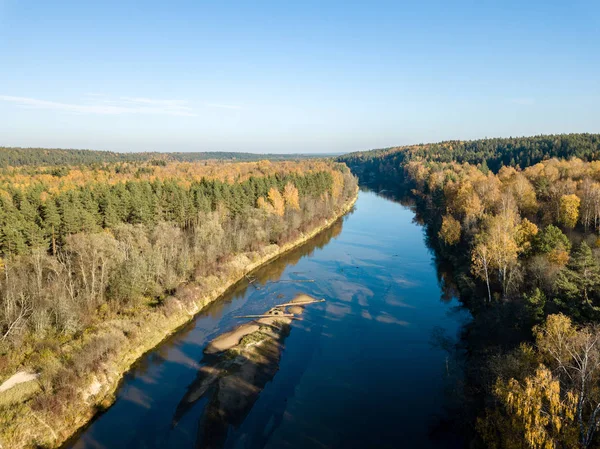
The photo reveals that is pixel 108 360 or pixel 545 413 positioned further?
pixel 108 360

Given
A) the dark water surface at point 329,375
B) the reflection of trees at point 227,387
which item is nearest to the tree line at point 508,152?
the dark water surface at point 329,375

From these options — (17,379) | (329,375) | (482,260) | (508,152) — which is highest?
(508,152)

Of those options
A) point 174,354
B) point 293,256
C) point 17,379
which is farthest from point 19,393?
point 293,256

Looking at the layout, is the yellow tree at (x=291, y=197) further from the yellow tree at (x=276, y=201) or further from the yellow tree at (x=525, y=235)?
the yellow tree at (x=525, y=235)

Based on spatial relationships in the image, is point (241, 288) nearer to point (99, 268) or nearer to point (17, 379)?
point (99, 268)

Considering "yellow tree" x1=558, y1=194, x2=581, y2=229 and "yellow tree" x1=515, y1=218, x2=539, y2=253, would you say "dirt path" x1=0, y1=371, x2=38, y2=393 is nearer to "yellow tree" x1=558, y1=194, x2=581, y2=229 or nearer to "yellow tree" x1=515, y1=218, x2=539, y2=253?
"yellow tree" x1=515, y1=218, x2=539, y2=253

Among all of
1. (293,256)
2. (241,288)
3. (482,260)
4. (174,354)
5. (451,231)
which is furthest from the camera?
(293,256)

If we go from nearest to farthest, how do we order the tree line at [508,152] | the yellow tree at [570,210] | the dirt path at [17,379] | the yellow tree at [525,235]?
the dirt path at [17,379] < the yellow tree at [525,235] < the yellow tree at [570,210] < the tree line at [508,152]
